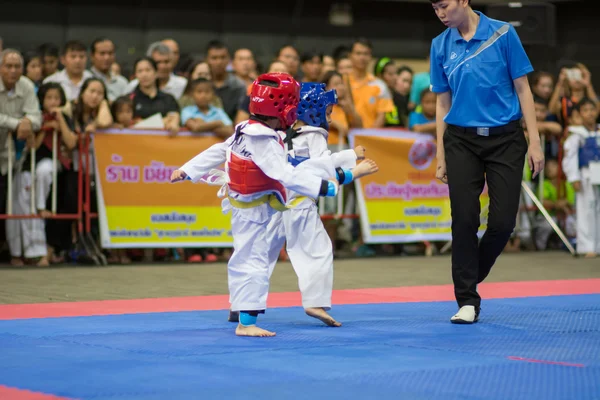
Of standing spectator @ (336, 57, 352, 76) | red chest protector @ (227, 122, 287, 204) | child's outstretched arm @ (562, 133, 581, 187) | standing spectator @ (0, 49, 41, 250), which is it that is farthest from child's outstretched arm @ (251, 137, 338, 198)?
child's outstretched arm @ (562, 133, 581, 187)

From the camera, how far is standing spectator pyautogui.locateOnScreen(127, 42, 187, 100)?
34.5 feet

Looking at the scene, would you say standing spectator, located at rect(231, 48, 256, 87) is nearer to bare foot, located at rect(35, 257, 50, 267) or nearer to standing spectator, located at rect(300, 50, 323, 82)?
standing spectator, located at rect(300, 50, 323, 82)

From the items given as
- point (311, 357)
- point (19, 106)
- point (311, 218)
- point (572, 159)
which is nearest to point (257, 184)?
point (311, 218)

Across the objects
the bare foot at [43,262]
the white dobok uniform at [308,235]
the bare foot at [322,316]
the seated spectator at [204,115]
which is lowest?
the bare foot at [43,262]

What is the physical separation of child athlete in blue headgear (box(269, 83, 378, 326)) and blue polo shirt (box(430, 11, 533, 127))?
2.23ft

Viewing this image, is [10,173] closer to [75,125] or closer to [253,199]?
[75,125]

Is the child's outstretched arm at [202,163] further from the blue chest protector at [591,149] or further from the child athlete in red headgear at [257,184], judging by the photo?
the blue chest protector at [591,149]

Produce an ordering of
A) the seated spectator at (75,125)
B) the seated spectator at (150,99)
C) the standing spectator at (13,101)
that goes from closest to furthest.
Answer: the standing spectator at (13,101), the seated spectator at (75,125), the seated spectator at (150,99)

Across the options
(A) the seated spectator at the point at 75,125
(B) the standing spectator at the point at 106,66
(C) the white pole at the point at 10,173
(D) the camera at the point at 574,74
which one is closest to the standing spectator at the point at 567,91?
(D) the camera at the point at 574,74

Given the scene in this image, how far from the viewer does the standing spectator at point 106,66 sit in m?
10.5

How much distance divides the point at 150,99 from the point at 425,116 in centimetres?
319

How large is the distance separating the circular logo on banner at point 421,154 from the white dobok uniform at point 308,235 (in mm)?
5339

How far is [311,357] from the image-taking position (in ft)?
14.3

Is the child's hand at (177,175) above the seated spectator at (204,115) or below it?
below
